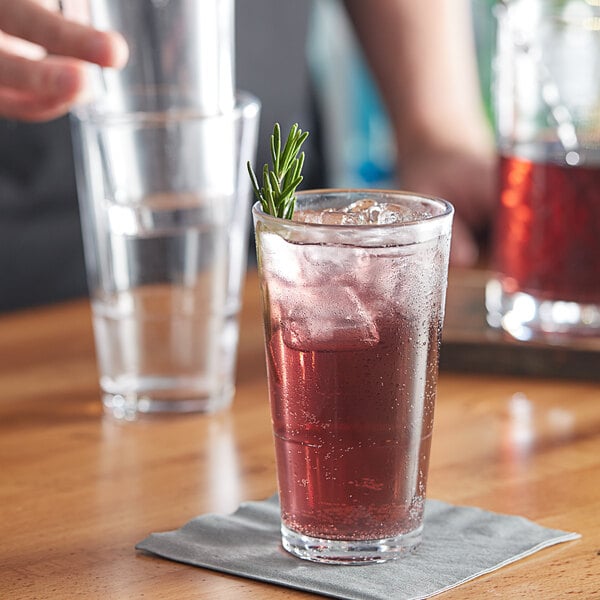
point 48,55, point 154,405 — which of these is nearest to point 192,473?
point 154,405

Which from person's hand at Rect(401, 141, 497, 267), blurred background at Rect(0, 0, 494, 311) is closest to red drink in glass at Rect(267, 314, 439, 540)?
person's hand at Rect(401, 141, 497, 267)

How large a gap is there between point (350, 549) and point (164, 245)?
1.67 ft

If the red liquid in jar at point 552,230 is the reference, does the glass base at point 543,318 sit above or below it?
below

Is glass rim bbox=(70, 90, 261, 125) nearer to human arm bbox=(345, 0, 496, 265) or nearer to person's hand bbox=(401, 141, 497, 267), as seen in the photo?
person's hand bbox=(401, 141, 497, 267)

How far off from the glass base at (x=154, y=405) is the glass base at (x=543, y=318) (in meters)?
0.39

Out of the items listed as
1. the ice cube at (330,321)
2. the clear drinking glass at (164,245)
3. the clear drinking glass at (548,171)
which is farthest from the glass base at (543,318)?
the ice cube at (330,321)

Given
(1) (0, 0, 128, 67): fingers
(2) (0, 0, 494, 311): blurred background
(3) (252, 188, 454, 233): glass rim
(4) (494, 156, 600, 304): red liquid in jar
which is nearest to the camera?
(3) (252, 188, 454, 233): glass rim

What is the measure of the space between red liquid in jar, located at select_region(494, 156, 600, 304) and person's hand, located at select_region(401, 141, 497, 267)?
0.41 meters

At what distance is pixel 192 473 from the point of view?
111cm

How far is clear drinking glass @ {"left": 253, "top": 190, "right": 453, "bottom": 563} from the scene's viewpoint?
0.87 m

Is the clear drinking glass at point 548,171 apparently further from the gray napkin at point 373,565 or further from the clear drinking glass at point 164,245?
the gray napkin at point 373,565

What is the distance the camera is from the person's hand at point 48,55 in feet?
3.96

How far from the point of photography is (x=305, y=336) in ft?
2.89

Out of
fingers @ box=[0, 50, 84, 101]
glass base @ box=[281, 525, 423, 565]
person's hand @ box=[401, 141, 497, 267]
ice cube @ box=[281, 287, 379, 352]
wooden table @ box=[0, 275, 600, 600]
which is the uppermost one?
fingers @ box=[0, 50, 84, 101]
